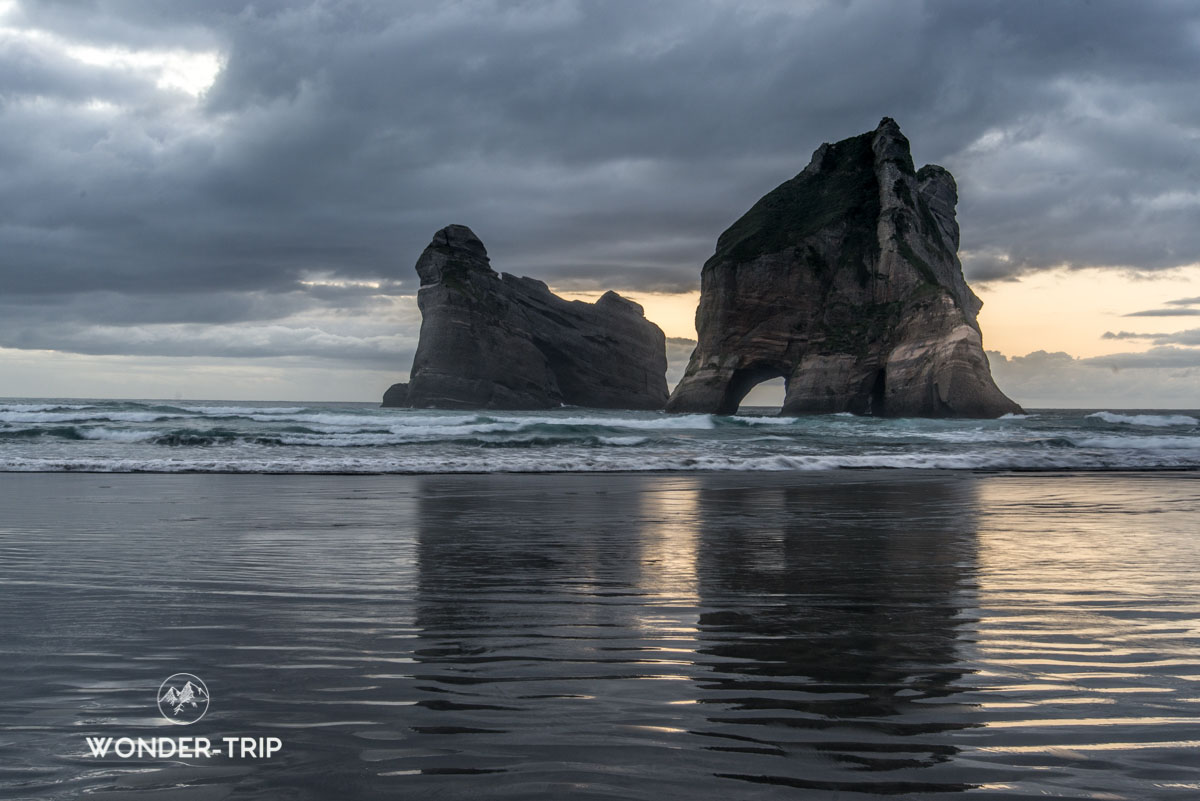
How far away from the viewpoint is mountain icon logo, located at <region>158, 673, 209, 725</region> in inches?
101

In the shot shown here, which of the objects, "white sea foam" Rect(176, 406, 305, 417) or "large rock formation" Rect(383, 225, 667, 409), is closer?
"white sea foam" Rect(176, 406, 305, 417)

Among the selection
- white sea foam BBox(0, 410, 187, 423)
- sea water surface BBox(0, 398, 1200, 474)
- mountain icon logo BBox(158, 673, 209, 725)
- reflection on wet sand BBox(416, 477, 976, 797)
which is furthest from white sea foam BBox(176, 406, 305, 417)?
mountain icon logo BBox(158, 673, 209, 725)

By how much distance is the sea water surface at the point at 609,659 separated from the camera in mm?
2129

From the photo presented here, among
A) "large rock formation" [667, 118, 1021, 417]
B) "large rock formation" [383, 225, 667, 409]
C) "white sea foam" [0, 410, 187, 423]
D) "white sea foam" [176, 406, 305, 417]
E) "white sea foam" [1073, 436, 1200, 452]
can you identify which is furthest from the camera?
"large rock formation" [383, 225, 667, 409]

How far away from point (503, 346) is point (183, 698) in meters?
93.9

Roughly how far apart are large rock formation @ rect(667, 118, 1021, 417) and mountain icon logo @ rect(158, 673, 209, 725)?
2127 inches

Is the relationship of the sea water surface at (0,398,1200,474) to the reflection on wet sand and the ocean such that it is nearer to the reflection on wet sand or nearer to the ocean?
the ocean

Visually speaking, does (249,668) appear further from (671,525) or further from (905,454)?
(905,454)

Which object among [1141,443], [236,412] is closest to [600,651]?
[1141,443]

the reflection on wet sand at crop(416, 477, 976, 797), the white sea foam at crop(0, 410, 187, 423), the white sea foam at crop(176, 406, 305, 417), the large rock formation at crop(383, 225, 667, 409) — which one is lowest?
the reflection on wet sand at crop(416, 477, 976, 797)

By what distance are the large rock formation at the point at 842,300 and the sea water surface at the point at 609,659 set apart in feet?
165

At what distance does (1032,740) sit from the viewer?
92.0 inches

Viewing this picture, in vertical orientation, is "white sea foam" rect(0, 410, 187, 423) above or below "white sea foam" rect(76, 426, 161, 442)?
above

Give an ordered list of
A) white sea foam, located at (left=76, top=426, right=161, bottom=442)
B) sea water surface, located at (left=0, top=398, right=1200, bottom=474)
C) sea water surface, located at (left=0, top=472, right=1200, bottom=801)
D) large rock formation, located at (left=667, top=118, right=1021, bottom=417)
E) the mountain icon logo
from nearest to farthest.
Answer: sea water surface, located at (left=0, top=472, right=1200, bottom=801)
the mountain icon logo
sea water surface, located at (left=0, top=398, right=1200, bottom=474)
white sea foam, located at (left=76, top=426, right=161, bottom=442)
large rock formation, located at (left=667, top=118, right=1021, bottom=417)
